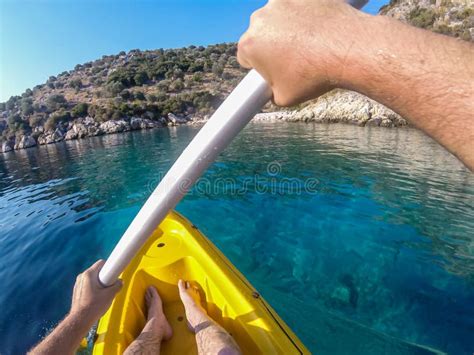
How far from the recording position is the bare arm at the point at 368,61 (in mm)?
628

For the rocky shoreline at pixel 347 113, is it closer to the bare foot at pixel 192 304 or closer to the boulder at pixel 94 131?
the bare foot at pixel 192 304

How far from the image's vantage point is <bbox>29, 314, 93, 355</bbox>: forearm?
1.56m

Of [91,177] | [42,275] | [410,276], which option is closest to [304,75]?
[410,276]

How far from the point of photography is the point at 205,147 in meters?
0.93

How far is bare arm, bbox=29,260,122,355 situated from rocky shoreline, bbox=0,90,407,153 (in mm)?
21304

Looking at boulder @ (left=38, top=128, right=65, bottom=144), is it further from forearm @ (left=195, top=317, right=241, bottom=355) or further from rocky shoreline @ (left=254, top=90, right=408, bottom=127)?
forearm @ (left=195, top=317, right=241, bottom=355)

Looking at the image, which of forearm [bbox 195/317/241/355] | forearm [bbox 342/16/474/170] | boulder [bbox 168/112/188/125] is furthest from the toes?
boulder [bbox 168/112/188/125]

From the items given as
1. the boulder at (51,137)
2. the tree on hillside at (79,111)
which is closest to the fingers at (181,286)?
the boulder at (51,137)

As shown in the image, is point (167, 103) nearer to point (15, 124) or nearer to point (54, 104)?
point (54, 104)

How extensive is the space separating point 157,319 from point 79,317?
1537 mm

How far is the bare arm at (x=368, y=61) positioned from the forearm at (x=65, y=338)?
74.3 inches

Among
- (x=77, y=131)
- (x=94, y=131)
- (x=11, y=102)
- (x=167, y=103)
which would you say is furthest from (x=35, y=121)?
(x=11, y=102)

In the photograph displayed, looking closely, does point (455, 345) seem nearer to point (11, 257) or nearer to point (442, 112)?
point (442, 112)

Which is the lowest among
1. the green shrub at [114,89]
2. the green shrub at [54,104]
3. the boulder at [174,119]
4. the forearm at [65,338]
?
the forearm at [65,338]
